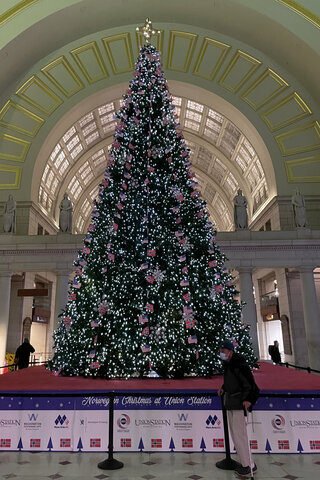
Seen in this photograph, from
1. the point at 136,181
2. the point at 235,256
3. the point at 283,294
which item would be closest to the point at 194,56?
the point at 235,256

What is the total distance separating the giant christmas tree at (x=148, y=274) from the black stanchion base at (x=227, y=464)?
2.68m

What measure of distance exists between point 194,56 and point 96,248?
20.3 m

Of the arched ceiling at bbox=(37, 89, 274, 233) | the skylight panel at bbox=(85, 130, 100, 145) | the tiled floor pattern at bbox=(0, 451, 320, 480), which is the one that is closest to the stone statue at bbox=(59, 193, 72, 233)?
the arched ceiling at bbox=(37, 89, 274, 233)

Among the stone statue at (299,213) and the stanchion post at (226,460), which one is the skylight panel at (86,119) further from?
the stanchion post at (226,460)

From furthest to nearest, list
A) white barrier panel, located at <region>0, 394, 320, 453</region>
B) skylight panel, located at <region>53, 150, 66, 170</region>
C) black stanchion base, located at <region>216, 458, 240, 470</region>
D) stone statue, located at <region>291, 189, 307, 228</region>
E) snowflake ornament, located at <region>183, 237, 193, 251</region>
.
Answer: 1. skylight panel, located at <region>53, 150, 66, 170</region>
2. stone statue, located at <region>291, 189, 307, 228</region>
3. snowflake ornament, located at <region>183, 237, 193, 251</region>
4. white barrier panel, located at <region>0, 394, 320, 453</region>
5. black stanchion base, located at <region>216, 458, 240, 470</region>

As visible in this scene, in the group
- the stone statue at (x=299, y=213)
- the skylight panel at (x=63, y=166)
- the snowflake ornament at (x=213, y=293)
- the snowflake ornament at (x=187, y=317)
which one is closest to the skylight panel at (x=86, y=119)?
the skylight panel at (x=63, y=166)

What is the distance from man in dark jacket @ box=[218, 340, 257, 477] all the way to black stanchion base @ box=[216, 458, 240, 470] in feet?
0.36

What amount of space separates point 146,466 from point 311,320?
14672mm

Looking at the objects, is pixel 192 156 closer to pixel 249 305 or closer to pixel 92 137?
pixel 92 137

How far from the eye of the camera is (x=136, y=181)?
859cm

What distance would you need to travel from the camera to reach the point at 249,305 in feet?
56.5

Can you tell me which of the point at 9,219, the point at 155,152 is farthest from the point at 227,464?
the point at 9,219

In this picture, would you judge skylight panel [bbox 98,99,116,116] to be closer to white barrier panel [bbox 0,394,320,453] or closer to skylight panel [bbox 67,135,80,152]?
skylight panel [bbox 67,135,80,152]

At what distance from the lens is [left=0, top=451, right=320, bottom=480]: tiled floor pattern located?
4398mm
